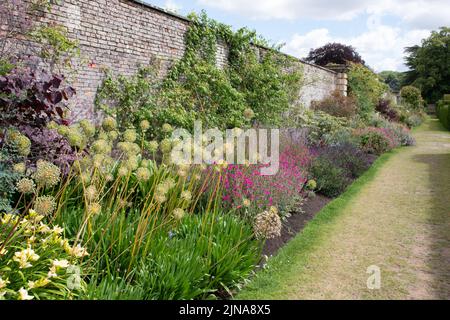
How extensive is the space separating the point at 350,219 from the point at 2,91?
15.0 feet

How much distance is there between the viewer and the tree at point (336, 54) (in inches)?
1061

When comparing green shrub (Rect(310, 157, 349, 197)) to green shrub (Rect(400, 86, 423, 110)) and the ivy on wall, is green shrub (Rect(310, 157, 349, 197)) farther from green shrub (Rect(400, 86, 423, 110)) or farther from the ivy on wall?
green shrub (Rect(400, 86, 423, 110))

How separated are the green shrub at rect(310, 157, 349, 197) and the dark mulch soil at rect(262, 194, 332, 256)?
0.23 metres

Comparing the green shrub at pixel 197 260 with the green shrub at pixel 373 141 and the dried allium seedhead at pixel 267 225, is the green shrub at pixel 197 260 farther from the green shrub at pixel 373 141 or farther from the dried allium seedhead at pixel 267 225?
the green shrub at pixel 373 141

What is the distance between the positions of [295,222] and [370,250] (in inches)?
45.3

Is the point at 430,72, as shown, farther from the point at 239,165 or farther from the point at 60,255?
the point at 60,255

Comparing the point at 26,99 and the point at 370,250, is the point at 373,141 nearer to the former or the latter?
the point at 370,250

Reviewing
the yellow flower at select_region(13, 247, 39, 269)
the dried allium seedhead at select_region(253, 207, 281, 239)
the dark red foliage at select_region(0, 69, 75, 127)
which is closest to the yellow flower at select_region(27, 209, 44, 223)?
the yellow flower at select_region(13, 247, 39, 269)

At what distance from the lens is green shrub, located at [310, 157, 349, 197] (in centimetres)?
704

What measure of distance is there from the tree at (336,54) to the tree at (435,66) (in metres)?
22.2

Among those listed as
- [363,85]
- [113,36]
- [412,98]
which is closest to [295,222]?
[113,36]

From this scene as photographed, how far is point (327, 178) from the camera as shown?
719 cm

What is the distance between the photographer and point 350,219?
5.62 m
